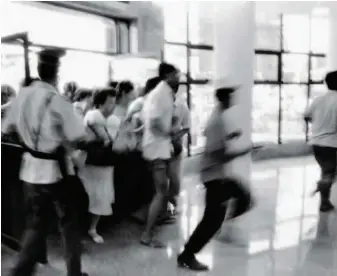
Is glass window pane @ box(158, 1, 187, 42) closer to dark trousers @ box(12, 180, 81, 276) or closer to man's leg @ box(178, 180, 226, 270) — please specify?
man's leg @ box(178, 180, 226, 270)

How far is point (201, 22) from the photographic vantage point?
2.28m

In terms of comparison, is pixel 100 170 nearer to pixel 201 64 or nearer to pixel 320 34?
pixel 201 64

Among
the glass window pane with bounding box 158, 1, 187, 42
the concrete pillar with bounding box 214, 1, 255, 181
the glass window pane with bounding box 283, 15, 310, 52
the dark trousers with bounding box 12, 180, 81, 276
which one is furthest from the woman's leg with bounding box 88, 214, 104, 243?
the glass window pane with bounding box 283, 15, 310, 52

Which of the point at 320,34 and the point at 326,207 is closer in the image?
the point at 320,34

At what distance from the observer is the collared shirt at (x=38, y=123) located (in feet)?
6.50

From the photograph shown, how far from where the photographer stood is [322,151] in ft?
8.23

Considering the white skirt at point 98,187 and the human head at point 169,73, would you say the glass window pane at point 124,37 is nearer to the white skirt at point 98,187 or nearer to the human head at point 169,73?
the human head at point 169,73

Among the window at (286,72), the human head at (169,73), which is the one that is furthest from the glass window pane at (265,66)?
the human head at (169,73)

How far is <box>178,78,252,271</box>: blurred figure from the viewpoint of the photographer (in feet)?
7.56

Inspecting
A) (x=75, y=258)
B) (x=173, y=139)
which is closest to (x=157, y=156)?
(x=173, y=139)

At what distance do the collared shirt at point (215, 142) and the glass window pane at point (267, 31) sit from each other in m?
0.42

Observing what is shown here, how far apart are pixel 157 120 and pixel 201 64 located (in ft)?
1.26

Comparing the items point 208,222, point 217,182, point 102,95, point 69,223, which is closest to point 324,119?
point 217,182

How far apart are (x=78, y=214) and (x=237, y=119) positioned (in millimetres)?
978
